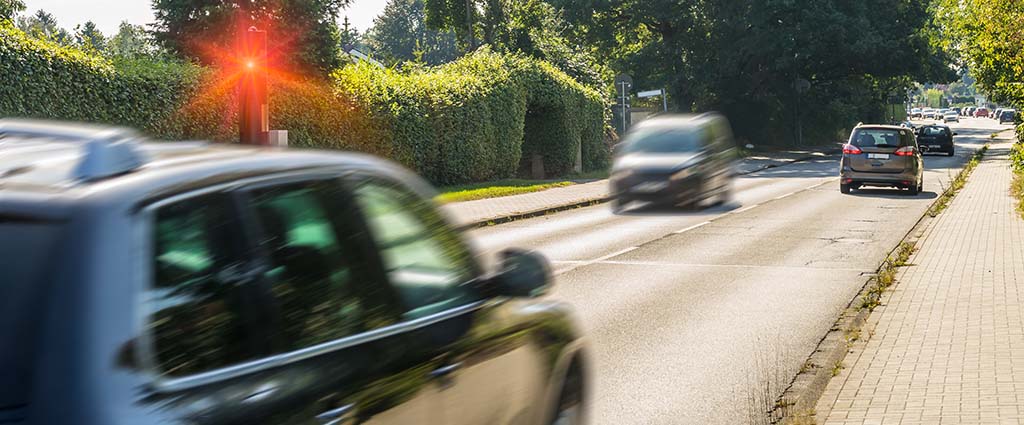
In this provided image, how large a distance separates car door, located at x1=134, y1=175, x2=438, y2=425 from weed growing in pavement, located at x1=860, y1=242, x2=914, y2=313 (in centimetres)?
703

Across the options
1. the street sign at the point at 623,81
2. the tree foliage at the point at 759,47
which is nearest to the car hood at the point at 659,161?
the street sign at the point at 623,81

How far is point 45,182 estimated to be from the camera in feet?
9.21

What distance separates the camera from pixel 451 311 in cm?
402

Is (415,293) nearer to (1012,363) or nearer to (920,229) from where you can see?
(1012,363)

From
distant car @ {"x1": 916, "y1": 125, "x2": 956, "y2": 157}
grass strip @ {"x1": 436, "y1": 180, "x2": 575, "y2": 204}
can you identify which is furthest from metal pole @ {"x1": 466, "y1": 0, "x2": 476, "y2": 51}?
grass strip @ {"x1": 436, "y1": 180, "x2": 575, "y2": 204}

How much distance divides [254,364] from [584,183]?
1211 inches

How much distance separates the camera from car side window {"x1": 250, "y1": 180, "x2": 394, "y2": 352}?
3.09 meters

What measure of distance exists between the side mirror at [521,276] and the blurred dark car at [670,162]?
1872 centimetres

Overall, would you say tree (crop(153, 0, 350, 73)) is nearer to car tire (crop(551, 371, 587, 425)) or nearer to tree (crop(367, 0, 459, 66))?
car tire (crop(551, 371, 587, 425))

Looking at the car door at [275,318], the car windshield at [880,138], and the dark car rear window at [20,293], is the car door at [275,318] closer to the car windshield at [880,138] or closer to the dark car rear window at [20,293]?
the dark car rear window at [20,293]

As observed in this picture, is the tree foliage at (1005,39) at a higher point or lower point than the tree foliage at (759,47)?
lower

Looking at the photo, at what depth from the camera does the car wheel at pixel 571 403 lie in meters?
4.88

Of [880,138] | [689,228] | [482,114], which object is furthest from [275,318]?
[482,114]

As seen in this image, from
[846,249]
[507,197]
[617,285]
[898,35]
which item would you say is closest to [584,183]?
[507,197]
